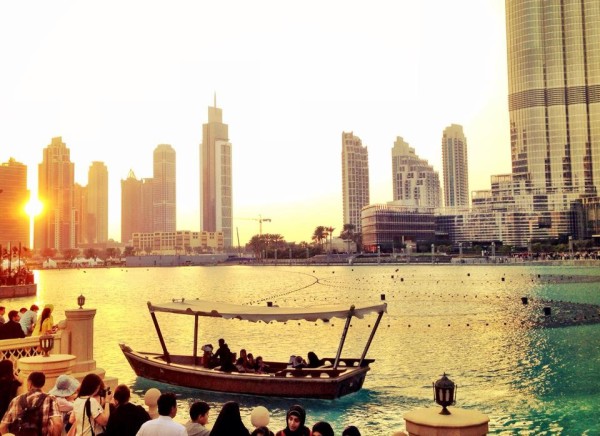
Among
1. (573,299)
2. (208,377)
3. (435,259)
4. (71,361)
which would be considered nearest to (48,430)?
(71,361)

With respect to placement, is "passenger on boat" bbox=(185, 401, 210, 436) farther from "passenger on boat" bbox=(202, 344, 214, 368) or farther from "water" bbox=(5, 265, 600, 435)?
"passenger on boat" bbox=(202, 344, 214, 368)

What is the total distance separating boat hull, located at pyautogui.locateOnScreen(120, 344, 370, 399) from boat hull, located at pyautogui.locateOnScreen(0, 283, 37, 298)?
63.3 metres

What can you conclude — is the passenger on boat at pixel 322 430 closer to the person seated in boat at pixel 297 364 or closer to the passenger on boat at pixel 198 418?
the passenger on boat at pixel 198 418

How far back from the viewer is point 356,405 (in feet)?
61.0

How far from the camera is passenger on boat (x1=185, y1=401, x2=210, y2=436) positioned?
800cm

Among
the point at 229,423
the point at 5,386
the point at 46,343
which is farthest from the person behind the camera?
the point at 46,343

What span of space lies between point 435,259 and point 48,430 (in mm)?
193477

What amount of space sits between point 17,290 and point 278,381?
69.4 meters

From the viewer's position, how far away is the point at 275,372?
19.7m

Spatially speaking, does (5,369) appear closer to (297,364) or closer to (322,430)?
(322,430)

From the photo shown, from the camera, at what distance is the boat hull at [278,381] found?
18.4 meters

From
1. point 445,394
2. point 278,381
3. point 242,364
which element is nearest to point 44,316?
point 242,364

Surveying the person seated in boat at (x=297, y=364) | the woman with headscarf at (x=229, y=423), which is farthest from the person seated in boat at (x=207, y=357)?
the woman with headscarf at (x=229, y=423)

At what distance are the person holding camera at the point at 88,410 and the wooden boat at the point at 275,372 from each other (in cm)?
1133
